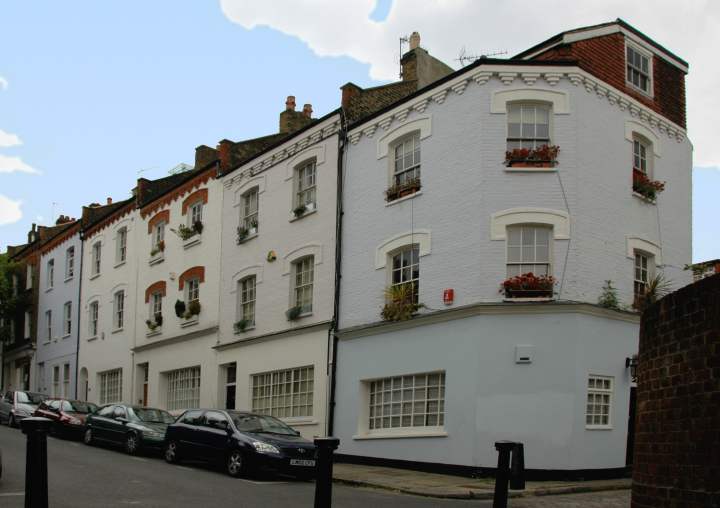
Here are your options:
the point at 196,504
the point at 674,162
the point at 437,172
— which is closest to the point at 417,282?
the point at 437,172

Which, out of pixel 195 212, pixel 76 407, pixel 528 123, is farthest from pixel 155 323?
pixel 528 123

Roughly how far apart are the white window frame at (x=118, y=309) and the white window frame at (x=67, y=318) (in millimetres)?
5428

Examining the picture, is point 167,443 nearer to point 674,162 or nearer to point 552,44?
point 552,44

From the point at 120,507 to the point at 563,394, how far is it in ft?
32.5

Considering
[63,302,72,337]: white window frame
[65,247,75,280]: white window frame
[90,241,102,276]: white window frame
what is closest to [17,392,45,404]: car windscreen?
[90,241,102,276]: white window frame

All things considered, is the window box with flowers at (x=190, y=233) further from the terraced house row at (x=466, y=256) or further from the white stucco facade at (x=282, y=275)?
the terraced house row at (x=466, y=256)

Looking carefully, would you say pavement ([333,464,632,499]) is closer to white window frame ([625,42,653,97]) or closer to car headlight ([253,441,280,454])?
car headlight ([253,441,280,454])

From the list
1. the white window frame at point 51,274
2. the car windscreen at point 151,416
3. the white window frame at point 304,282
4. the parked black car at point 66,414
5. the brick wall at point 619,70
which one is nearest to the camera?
the brick wall at point 619,70

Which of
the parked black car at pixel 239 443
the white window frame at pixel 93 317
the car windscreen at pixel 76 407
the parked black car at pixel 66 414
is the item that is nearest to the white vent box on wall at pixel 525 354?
the parked black car at pixel 239 443

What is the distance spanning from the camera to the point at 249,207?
28328mm

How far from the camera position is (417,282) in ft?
69.1

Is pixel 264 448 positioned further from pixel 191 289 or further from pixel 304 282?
pixel 191 289

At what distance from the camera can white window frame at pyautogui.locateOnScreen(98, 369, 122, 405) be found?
35469 mm

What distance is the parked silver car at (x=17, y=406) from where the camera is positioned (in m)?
30.4
